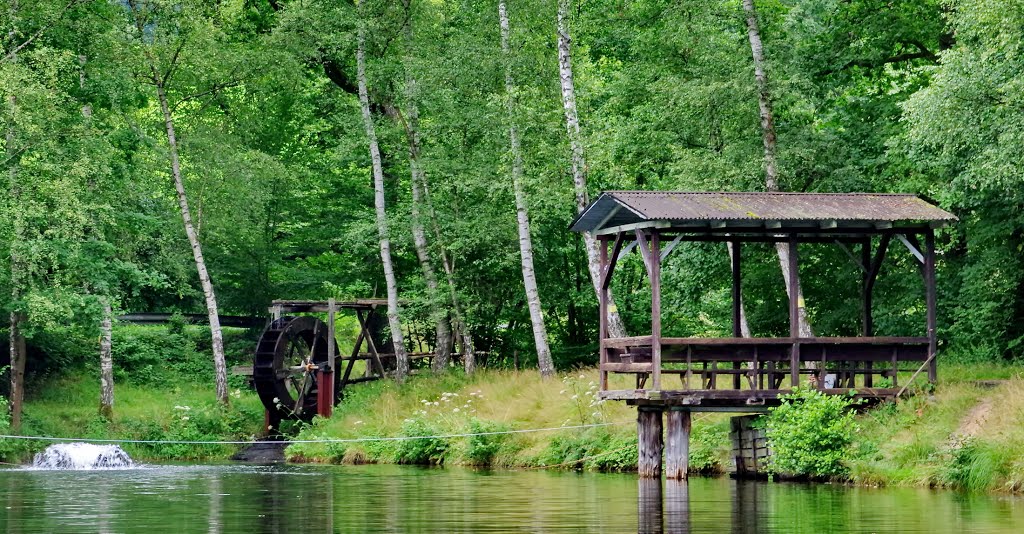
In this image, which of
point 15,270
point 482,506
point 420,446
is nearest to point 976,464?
point 482,506

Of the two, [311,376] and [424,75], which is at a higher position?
[424,75]

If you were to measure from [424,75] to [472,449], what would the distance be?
10569 mm

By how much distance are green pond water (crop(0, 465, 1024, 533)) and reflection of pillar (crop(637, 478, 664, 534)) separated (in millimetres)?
13

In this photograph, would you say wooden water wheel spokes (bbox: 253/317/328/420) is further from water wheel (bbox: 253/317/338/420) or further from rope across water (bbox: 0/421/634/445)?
rope across water (bbox: 0/421/634/445)

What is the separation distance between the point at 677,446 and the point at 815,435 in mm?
2201

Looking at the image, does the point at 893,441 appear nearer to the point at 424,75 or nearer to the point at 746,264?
the point at 746,264

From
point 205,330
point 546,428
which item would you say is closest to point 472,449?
point 546,428

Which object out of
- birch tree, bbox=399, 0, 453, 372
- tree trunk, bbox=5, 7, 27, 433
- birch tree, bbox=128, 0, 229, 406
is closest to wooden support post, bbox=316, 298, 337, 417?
Answer: birch tree, bbox=399, 0, 453, 372

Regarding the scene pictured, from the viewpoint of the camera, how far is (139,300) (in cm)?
4425

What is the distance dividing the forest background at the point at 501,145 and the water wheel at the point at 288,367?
122cm

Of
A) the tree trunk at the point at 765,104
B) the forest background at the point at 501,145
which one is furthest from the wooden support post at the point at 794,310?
the tree trunk at the point at 765,104

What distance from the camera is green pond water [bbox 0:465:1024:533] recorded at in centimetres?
1485

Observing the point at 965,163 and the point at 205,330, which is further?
the point at 205,330

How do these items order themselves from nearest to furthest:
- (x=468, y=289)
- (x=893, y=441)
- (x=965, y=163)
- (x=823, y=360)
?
(x=893, y=441), (x=823, y=360), (x=965, y=163), (x=468, y=289)
